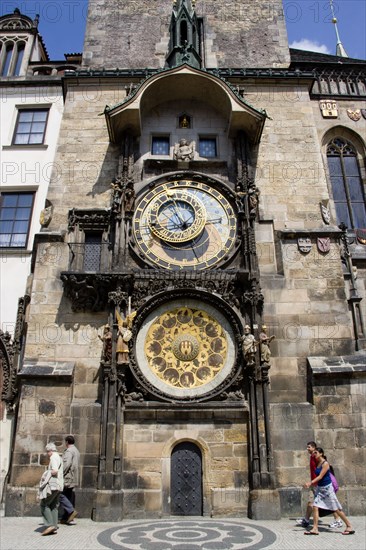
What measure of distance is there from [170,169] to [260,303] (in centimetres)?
440

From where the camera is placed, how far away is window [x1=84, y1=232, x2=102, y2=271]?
11414 millimetres

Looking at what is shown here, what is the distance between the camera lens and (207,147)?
13.0 m

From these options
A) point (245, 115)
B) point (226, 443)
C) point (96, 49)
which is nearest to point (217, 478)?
point (226, 443)

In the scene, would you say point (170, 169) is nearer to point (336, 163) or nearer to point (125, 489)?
point (336, 163)

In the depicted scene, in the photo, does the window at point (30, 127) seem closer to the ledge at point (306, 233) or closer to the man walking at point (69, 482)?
the ledge at point (306, 233)

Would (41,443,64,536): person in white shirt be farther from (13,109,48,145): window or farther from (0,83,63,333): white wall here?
(13,109,48,145): window

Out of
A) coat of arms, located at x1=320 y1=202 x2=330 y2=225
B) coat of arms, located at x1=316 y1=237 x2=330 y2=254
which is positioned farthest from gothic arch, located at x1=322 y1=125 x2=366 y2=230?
coat of arms, located at x1=316 y1=237 x2=330 y2=254

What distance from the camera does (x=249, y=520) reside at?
883 cm

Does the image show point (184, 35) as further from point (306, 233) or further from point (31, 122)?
point (306, 233)

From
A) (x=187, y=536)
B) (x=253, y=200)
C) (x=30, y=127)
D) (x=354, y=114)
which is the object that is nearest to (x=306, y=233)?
(x=253, y=200)

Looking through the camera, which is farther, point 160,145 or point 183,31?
point 183,31

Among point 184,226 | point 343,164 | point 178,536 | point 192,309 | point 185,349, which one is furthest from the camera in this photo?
point 343,164

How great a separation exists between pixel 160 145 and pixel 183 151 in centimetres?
80

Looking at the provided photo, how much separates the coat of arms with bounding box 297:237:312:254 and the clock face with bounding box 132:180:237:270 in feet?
5.33
